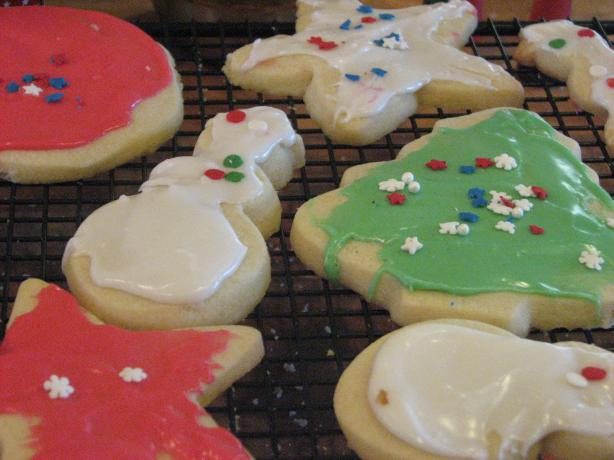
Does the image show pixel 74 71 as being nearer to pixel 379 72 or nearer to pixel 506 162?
pixel 379 72

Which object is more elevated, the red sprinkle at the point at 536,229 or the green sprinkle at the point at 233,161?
the green sprinkle at the point at 233,161

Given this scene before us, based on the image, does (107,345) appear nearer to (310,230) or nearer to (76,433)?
(76,433)

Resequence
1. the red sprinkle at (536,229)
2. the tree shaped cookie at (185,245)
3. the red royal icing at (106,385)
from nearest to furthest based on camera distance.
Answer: the red royal icing at (106,385) → the tree shaped cookie at (185,245) → the red sprinkle at (536,229)

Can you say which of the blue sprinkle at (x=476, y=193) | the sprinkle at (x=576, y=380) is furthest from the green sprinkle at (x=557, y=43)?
the sprinkle at (x=576, y=380)

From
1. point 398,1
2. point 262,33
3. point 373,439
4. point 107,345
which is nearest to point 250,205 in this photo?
point 107,345

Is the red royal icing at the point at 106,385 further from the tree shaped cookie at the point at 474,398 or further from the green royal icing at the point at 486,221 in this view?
the green royal icing at the point at 486,221

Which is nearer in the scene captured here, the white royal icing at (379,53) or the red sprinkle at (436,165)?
the red sprinkle at (436,165)

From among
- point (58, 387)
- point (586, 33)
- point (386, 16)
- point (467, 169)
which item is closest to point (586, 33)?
point (586, 33)
